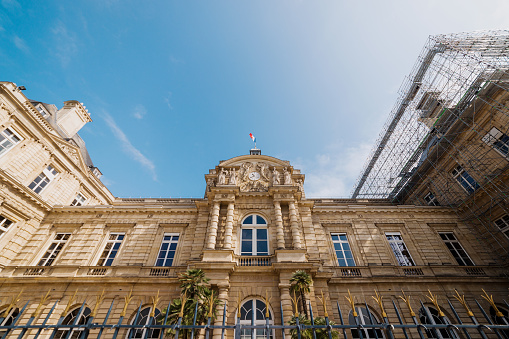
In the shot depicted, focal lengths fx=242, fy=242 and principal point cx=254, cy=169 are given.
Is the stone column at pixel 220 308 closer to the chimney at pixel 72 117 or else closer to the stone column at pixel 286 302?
the stone column at pixel 286 302

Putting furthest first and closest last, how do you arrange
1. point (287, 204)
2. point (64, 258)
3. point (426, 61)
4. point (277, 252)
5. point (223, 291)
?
point (426, 61) → point (287, 204) → point (64, 258) → point (277, 252) → point (223, 291)

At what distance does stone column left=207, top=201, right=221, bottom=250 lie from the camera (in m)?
14.6

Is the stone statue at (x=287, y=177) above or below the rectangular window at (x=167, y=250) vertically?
above

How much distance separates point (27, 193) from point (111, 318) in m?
10.6

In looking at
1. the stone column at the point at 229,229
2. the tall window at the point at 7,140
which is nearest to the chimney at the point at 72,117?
the tall window at the point at 7,140

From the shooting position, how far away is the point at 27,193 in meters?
16.5

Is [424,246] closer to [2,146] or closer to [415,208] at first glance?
[415,208]

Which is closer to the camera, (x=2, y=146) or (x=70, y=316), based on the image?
→ (x=70, y=316)

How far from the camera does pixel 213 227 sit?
15.5 metres

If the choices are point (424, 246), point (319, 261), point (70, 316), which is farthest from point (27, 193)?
point (424, 246)

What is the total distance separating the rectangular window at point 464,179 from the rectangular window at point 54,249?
1150 inches

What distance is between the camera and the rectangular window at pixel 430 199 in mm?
21016

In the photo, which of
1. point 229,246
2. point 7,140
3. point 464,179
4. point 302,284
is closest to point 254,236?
point 229,246

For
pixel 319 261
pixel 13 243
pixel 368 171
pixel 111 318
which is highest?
pixel 368 171
